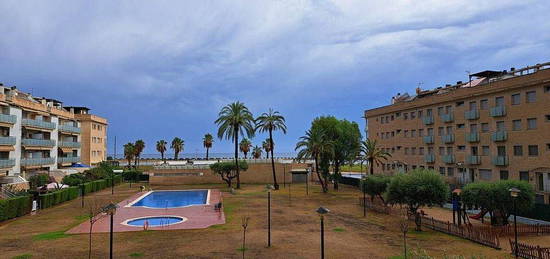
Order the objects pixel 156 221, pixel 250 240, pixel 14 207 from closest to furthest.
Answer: pixel 250 240, pixel 156 221, pixel 14 207

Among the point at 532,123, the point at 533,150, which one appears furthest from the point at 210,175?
the point at 532,123

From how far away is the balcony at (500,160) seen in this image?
40094mm

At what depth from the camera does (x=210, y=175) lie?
7156 centimetres

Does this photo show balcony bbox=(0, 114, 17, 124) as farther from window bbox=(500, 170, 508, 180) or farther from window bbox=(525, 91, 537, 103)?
window bbox=(525, 91, 537, 103)

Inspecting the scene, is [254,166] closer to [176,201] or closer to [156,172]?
[156,172]

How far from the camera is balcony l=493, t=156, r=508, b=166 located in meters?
40.1

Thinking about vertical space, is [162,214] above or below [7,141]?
below

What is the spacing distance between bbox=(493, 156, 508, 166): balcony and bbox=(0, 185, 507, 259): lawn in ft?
51.8

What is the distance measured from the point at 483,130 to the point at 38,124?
62289 mm

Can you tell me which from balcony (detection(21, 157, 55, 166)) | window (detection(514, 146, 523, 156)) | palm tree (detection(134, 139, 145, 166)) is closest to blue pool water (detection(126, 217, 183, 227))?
balcony (detection(21, 157, 55, 166))

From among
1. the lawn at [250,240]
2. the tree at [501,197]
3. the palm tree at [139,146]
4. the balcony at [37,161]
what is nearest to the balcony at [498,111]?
the tree at [501,197]

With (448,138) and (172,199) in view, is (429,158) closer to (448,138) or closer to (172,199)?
(448,138)

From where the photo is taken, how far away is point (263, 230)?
2750 centimetres

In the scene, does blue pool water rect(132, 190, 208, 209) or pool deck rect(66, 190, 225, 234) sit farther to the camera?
blue pool water rect(132, 190, 208, 209)
